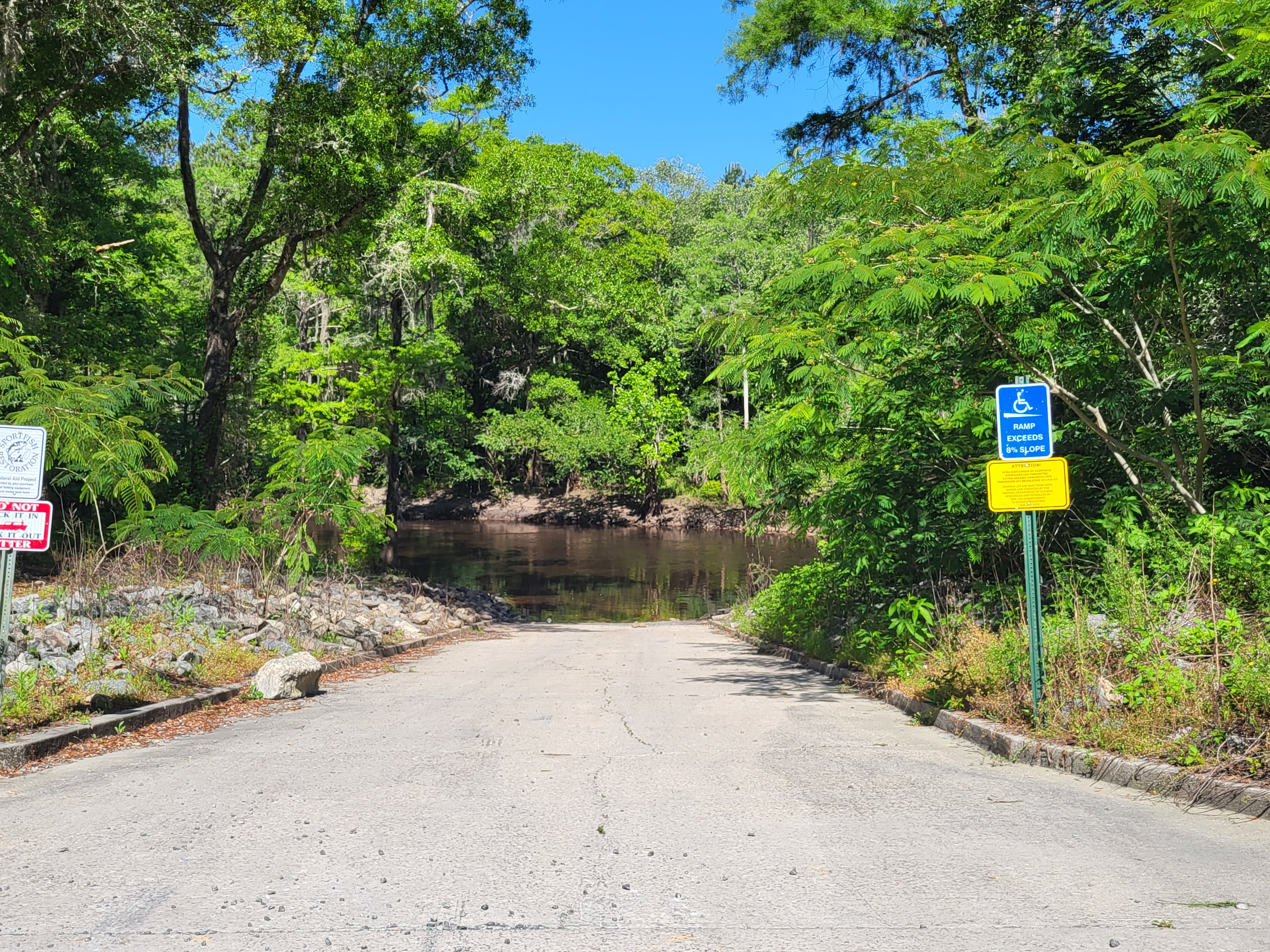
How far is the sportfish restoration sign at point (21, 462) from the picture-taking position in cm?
715

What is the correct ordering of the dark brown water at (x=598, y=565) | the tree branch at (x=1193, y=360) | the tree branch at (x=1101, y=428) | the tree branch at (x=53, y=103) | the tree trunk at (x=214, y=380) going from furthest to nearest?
the dark brown water at (x=598, y=565) → the tree trunk at (x=214, y=380) → the tree branch at (x=53, y=103) → the tree branch at (x=1101, y=428) → the tree branch at (x=1193, y=360)

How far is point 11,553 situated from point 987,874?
7.08 metres

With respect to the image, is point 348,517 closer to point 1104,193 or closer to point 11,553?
point 11,553

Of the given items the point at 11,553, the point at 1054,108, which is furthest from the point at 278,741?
the point at 1054,108

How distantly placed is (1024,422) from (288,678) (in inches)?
308

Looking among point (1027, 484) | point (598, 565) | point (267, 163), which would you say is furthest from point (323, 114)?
point (598, 565)

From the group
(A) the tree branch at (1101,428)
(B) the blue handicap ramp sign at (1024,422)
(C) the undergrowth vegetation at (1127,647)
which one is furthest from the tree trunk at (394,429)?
(B) the blue handicap ramp sign at (1024,422)

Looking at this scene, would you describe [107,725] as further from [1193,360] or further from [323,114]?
[323,114]

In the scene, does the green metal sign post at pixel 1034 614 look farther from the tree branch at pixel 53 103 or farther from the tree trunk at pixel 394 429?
the tree trunk at pixel 394 429

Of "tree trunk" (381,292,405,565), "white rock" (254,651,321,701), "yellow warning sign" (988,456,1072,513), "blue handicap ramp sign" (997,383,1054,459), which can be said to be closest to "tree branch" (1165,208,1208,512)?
"blue handicap ramp sign" (997,383,1054,459)

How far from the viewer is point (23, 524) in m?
7.18

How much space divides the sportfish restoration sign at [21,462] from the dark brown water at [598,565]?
18.5 metres

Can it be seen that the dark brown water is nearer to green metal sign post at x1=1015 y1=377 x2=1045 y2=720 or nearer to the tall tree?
the tall tree

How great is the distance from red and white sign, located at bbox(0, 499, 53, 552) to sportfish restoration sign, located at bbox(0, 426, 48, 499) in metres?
0.06
